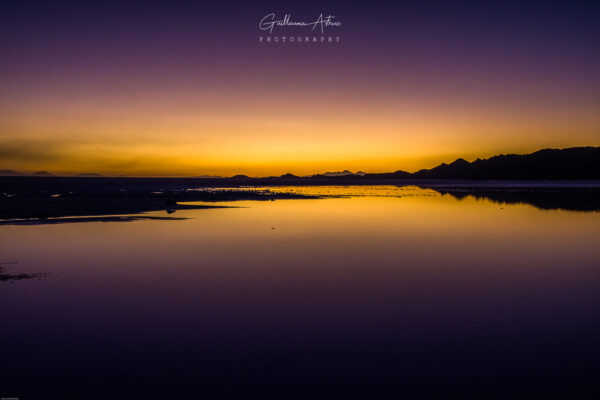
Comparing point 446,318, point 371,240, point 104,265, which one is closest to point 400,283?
point 446,318

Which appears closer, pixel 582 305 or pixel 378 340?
pixel 378 340

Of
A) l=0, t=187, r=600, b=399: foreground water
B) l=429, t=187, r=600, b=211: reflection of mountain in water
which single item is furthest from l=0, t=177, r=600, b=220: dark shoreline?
l=0, t=187, r=600, b=399: foreground water

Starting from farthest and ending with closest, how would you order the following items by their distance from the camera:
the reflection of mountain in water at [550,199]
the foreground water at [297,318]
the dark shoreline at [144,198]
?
1. the reflection of mountain in water at [550,199]
2. the dark shoreline at [144,198]
3. the foreground water at [297,318]

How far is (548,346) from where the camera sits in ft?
22.0

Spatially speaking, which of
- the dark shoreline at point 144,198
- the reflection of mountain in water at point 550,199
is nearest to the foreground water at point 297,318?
the dark shoreline at point 144,198

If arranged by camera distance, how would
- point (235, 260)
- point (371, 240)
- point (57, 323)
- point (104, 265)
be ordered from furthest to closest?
Answer: 1. point (371, 240)
2. point (235, 260)
3. point (104, 265)
4. point (57, 323)

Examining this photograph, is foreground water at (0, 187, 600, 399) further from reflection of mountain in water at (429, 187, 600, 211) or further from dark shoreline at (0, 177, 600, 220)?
reflection of mountain in water at (429, 187, 600, 211)

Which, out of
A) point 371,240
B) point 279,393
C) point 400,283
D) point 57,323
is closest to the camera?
point 279,393

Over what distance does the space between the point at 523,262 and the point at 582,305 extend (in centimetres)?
443

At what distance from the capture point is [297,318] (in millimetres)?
8000

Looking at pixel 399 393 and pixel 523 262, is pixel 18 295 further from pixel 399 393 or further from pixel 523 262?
pixel 523 262

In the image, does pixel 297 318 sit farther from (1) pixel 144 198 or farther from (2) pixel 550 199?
(2) pixel 550 199

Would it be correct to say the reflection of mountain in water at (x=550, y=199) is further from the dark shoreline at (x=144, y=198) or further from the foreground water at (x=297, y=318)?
the foreground water at (x=297, y=318)

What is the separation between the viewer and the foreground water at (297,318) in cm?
576
